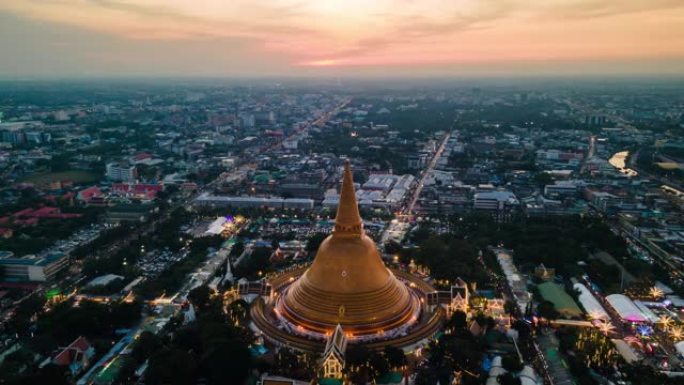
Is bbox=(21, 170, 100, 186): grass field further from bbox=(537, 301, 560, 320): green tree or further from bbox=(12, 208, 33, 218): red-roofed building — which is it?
bbox=(537, 301, 560, 320): green tree

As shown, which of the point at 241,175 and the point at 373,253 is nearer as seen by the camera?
the point at 373,253

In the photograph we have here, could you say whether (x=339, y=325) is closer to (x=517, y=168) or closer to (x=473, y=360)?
(x=473, y=360)

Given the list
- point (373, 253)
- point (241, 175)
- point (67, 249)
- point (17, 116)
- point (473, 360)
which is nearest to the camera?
point (473, 360)

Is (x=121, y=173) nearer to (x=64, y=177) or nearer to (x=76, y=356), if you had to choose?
(x=64, y=177)

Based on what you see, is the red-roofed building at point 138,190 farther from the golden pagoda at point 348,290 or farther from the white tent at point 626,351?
the white tent at point 626,351

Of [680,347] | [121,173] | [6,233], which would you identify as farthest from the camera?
[121,173]

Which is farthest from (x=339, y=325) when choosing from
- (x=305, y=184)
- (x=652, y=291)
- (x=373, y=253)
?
(x=305, y=184)

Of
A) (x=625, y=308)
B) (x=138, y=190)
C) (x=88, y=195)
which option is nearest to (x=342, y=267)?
(x=625, y=308)
